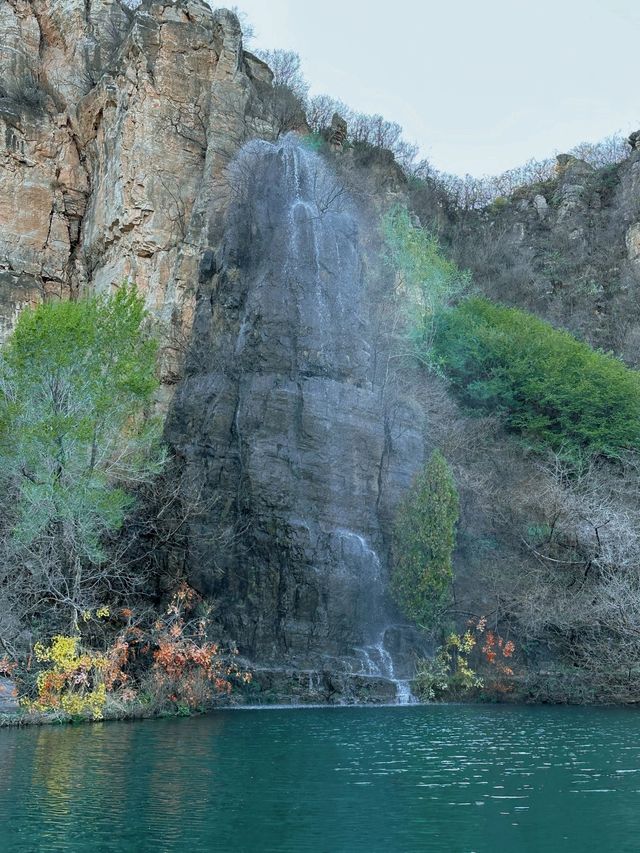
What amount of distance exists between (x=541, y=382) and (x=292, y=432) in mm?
12273

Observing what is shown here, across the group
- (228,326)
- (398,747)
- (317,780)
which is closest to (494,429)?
(228,326)

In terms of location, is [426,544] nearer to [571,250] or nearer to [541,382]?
[541,382]

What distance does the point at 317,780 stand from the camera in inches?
436

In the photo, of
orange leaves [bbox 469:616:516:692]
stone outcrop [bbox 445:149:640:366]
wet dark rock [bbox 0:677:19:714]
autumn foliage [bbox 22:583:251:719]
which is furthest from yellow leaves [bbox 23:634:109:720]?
stone outcrop [bbox 445:149:640:366]

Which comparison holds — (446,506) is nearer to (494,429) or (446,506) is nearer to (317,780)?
(494,429)

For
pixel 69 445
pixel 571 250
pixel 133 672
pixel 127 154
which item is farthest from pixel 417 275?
pixel 133 672

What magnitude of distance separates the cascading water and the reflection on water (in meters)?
7.24

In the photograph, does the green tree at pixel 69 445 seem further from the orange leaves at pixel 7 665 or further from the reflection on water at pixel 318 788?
the reflection on water at pixel 318 788

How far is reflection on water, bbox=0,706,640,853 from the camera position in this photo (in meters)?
8.07

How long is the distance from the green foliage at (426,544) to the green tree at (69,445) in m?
7.85

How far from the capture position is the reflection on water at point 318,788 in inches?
318

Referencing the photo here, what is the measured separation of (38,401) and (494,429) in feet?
61.2

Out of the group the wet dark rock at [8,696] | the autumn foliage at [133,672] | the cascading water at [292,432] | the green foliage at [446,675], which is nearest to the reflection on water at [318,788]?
the autumn foliage at [133,672]

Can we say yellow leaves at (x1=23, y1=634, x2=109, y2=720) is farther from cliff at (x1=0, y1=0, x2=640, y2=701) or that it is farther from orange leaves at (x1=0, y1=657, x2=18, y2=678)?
cliff at (x1=0, y1=0, x2=640, y2=701)
